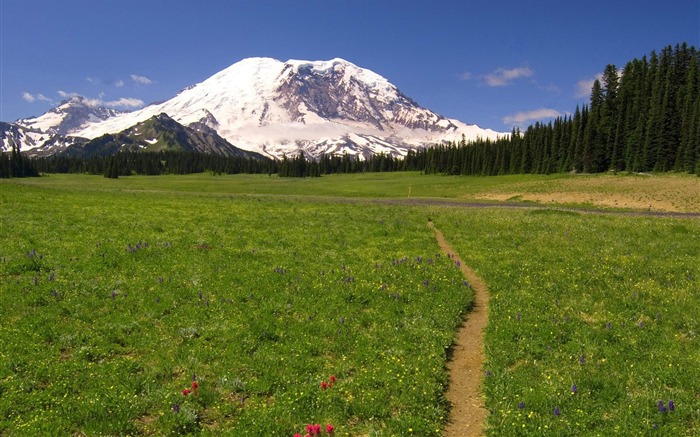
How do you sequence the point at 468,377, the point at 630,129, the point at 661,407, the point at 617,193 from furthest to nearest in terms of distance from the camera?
the point at 630,129
the point at 617,193
the point at 468,377
the point at 661,407

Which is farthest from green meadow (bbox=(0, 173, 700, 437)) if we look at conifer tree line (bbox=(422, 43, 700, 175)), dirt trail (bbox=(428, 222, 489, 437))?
conifer tree line (bbox=(422, 43, 700, 175))

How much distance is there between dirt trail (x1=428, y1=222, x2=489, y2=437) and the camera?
877 centimetres

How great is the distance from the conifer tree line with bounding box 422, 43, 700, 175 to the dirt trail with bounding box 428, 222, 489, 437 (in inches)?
4204

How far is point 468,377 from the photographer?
10.6 m

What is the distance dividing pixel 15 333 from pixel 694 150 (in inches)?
4968

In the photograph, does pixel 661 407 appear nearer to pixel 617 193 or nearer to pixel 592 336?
pixel 592 336

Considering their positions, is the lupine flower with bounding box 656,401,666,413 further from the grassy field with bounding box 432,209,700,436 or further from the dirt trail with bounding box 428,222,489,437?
the dirt trail with bounding box 428,222,489,437

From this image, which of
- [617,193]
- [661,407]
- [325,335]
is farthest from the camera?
[617,193]

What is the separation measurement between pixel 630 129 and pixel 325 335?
450ft

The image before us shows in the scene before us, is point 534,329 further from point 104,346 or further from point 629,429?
point 104,346

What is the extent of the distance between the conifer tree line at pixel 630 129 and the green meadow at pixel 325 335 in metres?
103

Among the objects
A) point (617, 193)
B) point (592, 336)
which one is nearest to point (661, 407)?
point (592, 336)

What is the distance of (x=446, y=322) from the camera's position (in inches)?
535

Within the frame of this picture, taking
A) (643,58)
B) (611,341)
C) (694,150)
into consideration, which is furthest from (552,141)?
(611,341)
